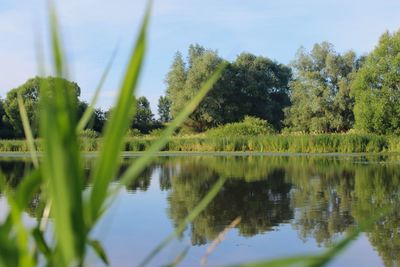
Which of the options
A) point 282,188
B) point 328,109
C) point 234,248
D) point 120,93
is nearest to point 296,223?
point 234,248

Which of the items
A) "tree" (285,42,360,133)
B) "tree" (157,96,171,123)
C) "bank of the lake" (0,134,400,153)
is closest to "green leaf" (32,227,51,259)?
"bank of the lake" (0,134,400,153)

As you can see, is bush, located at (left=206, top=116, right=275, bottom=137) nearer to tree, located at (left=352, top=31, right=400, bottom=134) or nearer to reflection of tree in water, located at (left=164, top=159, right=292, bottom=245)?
tree, located at (left=352, top=31, right=400, bottom=134)

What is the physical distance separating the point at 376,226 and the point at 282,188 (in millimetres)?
4430

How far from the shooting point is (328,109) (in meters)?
40.2

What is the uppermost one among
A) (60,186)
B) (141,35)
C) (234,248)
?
(141,35)

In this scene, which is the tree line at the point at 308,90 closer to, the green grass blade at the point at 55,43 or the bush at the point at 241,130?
the bush at the point at 241,130

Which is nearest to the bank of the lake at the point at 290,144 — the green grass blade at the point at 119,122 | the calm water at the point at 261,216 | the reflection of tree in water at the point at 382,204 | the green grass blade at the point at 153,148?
the reflection of tree in water at the point at 382,204

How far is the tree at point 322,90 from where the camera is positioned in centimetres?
3938

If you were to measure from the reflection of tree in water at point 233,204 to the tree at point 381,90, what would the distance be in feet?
59.6

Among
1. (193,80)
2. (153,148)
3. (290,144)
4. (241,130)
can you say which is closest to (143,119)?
(193,80)

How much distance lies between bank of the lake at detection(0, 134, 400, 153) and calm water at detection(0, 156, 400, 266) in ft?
33.1

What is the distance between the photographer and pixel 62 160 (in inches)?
22.3

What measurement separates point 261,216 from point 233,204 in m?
1.11

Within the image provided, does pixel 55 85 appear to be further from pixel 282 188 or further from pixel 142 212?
pixel 282 188
